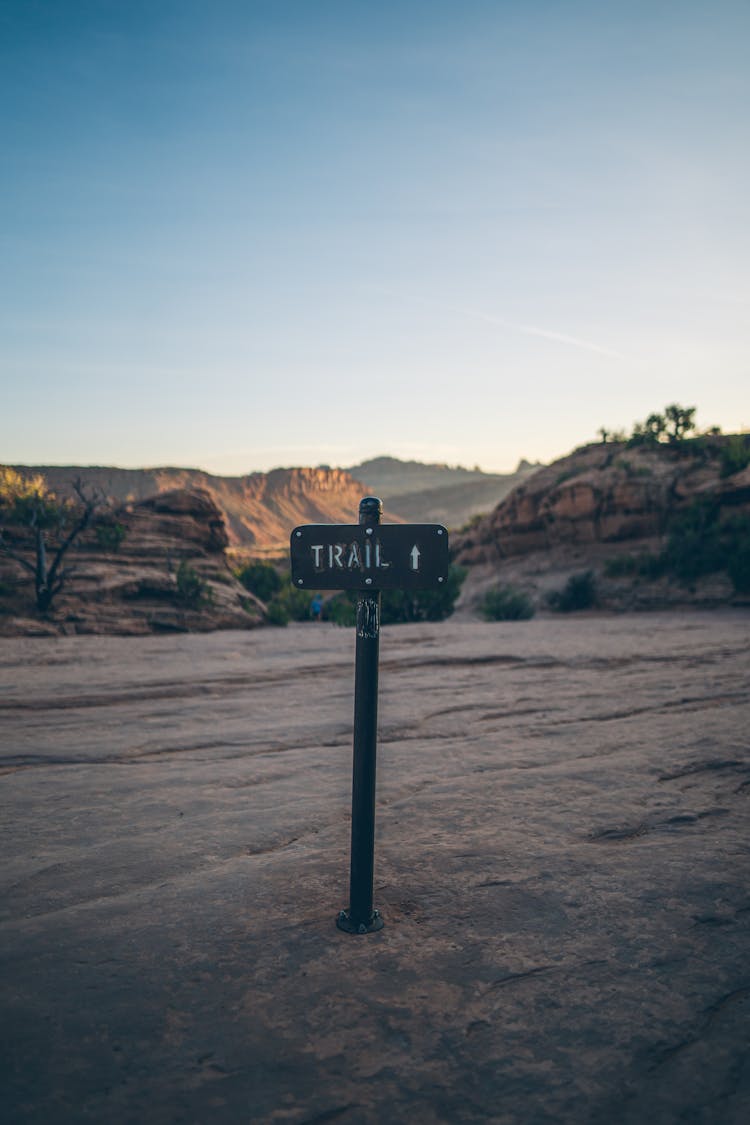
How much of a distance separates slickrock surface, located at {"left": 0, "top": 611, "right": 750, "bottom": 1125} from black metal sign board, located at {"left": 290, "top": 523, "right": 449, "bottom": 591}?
4.22 ft

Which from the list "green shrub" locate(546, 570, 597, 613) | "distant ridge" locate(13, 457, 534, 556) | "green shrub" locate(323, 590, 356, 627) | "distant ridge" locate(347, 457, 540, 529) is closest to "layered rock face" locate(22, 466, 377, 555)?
"distant ridge" locate(13, 457, 534, 556)

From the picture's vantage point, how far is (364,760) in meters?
2.58

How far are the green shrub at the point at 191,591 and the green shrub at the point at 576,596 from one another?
11.6 metres

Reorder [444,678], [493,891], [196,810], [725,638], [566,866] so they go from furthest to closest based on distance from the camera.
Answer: [725,638]
[444,678]
[196,810]
[566,866]
[493,891]

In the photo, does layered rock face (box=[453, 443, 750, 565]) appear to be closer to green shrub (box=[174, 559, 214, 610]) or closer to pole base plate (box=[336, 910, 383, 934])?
green shrub (box=[174, 559, 214, 610])

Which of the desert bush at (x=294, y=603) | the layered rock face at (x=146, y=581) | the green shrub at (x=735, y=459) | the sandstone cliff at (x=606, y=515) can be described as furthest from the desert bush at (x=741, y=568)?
the layered rock face at (x=146, y=581)

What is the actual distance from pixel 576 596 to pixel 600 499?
5419 mm

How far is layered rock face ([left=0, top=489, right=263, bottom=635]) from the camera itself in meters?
17.2

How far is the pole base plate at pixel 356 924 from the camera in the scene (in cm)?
260

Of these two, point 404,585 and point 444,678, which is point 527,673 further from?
point 404,585

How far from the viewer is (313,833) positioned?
3.61 meters

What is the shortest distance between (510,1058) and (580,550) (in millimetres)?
26916

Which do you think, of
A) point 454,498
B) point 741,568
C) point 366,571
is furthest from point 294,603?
point 454,498

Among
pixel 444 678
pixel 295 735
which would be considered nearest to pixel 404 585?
pixel 295 735
